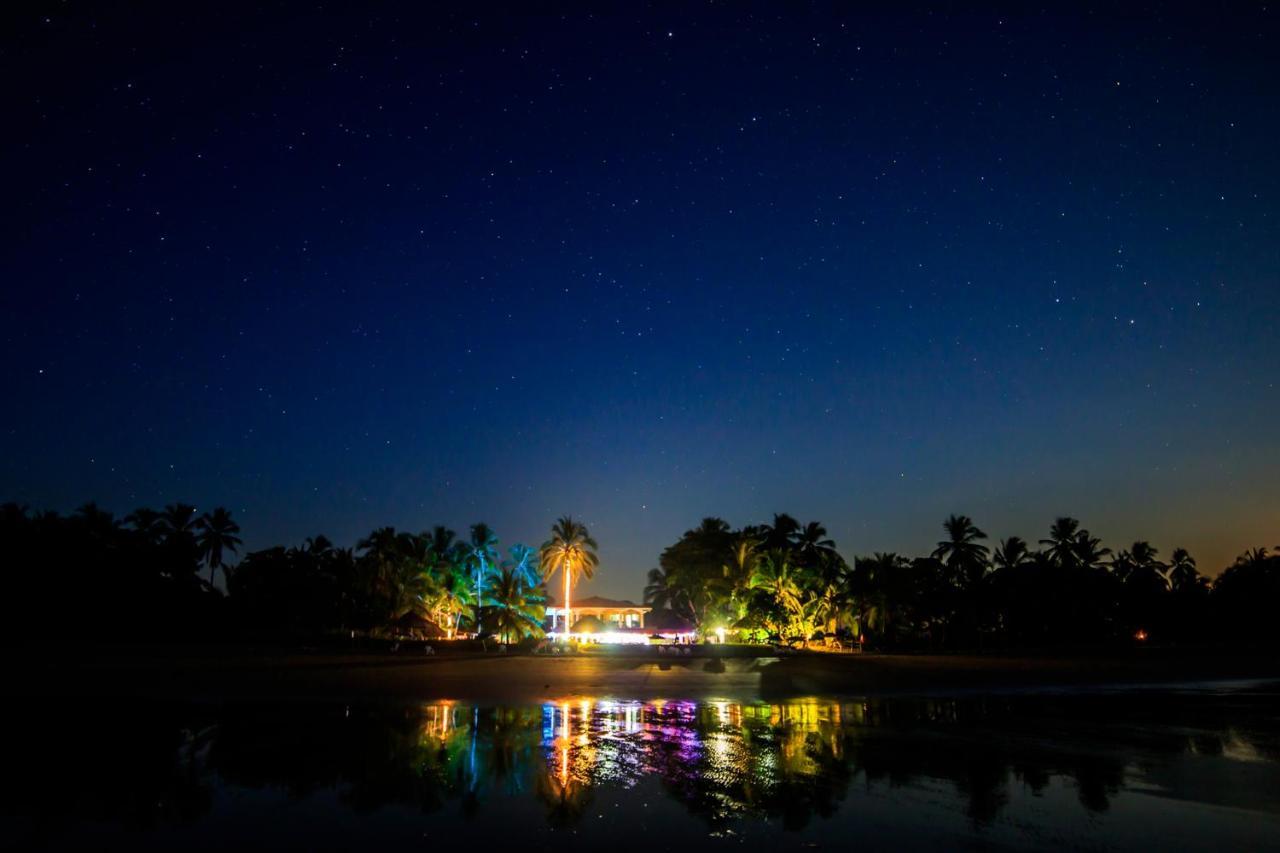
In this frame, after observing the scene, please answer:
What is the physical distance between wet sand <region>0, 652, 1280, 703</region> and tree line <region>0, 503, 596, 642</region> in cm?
1456

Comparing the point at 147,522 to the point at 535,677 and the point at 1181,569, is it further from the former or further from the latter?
the point at 1181,569

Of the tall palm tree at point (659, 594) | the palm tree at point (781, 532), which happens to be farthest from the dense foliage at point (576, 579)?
the tall palm tree at point (659, 594)

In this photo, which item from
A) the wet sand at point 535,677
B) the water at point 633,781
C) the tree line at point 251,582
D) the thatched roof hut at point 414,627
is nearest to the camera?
the water at point 633,781

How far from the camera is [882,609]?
69.4m

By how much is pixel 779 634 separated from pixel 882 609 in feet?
36.9

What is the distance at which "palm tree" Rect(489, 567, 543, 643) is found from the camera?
6625 centimetres

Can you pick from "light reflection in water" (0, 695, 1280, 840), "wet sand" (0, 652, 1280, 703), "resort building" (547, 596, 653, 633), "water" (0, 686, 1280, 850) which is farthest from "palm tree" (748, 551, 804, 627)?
"water" (0, 686, 1280, 850)

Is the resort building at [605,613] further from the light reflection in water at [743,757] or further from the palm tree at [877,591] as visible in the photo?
the light reflection in water at [743,757]

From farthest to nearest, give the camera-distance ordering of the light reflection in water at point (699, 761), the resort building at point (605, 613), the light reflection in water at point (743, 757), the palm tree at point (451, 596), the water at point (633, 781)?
the resort building at point (605, 613) < the palm tree at point (451, 596) < the light reflection in water at point (743, 757) < the light reflection in water at point (699, 761) < the water at point (633, 781)

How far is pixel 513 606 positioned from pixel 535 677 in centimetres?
3618

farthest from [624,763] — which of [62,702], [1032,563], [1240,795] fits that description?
[1032,563]

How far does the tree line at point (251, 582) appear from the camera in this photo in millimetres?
55000

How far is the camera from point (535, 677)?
33.7 meters

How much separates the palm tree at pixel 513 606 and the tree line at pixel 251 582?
12cm
